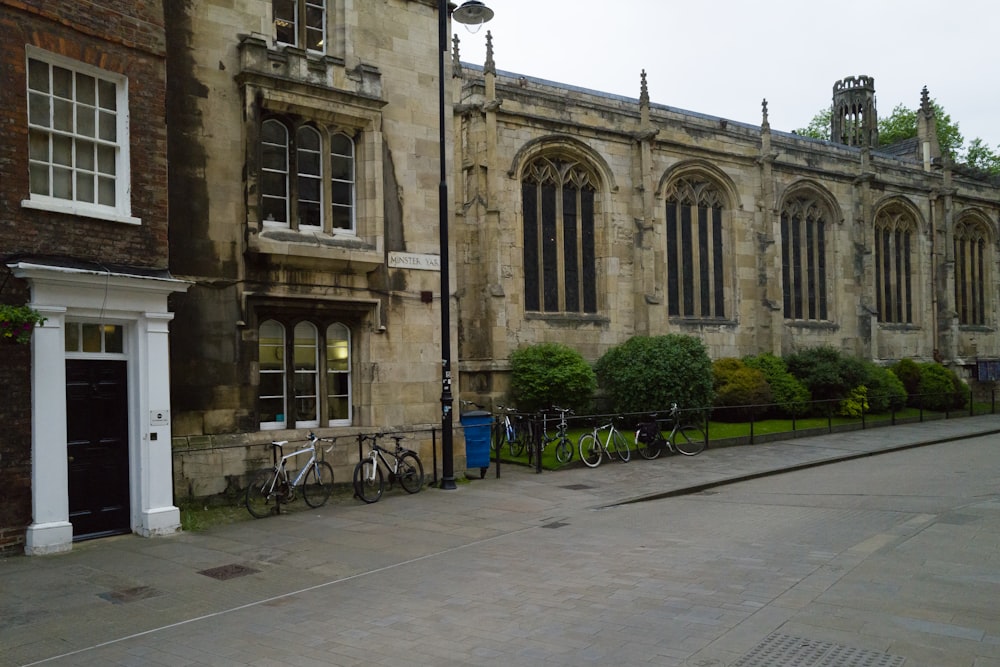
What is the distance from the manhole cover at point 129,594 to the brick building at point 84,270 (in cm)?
220

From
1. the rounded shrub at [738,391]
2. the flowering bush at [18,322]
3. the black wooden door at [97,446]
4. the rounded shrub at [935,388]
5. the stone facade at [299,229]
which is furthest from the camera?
the rounded shrub at [935,388]

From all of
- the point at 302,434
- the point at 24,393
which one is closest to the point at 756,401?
the point at 302,434

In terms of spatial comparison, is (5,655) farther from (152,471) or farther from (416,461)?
(416,461)

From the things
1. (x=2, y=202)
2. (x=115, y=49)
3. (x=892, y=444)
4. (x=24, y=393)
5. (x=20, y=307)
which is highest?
(x=115, y=49)

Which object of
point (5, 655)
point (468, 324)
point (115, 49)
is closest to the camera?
point (5, 655)

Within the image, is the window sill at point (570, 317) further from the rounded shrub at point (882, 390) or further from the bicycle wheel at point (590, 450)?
the rounded shrub at point (882, 390)

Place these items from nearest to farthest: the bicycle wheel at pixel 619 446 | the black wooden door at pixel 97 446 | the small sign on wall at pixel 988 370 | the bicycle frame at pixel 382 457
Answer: the black wooden door at pixel 97 446 → the bicycle frame at pixel 382 457 → the bicycle wheel at pixel 619 446 → the small sign on wall at pixel 988 370

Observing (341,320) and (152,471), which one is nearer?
(152,471)

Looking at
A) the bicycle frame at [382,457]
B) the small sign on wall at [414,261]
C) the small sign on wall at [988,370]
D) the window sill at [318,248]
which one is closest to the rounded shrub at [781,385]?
the small sign on wall at [414,261]

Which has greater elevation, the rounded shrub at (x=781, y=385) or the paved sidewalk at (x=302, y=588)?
the rounded shrub at (x=781, y=385)

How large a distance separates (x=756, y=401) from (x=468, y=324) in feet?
31.0

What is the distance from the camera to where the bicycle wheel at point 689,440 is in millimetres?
20203

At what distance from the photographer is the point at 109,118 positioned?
439 inches

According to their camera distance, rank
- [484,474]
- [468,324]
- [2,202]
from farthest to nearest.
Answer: [468,324] → [484,474] → [2,202]
